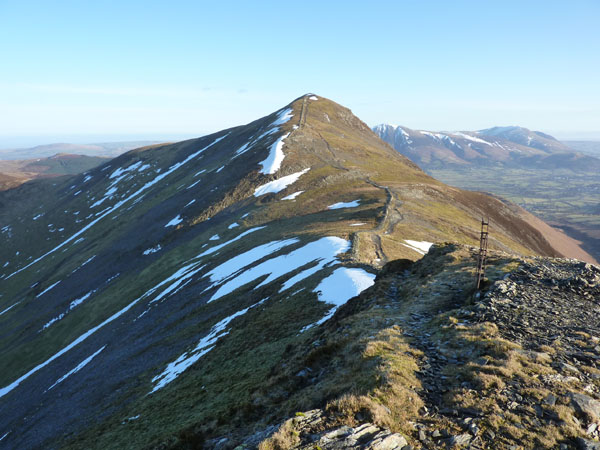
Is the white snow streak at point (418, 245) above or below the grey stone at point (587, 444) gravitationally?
below

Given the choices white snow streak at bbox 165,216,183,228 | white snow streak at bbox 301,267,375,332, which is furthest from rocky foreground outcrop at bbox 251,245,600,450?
white snow streak at bbox 165,216,183,228

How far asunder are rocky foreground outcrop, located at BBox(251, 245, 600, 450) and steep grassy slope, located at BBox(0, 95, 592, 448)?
1.71 m

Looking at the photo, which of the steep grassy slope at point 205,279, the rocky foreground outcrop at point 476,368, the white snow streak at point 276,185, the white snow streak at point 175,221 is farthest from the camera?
the white snow streak at point 175,221

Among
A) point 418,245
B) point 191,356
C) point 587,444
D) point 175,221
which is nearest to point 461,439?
point 587,444

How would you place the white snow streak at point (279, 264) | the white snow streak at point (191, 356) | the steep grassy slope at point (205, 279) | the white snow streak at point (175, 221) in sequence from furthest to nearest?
1. the white snow streak at point (175, 221)
2. the white snow streak at point (279, 264)
3. the white snow streak at point (191, 356)
4. the steep grassy slope at point (205, 279)

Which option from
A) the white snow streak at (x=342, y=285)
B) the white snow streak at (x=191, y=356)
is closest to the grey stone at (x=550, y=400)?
the white snow streak at (x=342, y=285)

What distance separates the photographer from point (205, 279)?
4553 centimetres

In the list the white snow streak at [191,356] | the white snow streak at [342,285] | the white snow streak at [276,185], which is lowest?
the white snow streak at [191,356]

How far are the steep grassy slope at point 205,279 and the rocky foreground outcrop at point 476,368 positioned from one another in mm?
1711

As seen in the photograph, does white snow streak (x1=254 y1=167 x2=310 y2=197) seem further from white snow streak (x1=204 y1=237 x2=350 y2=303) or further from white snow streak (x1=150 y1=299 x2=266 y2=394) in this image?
white snow streak (x1=150 y1=299 x2=266 y2=394)

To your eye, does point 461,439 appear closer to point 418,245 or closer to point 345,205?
point 418,245

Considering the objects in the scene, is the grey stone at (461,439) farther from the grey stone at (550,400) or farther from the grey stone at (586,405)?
the grey stone at (586,405)

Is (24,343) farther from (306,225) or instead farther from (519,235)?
(519,235)

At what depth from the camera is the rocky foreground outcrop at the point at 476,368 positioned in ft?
30.5
